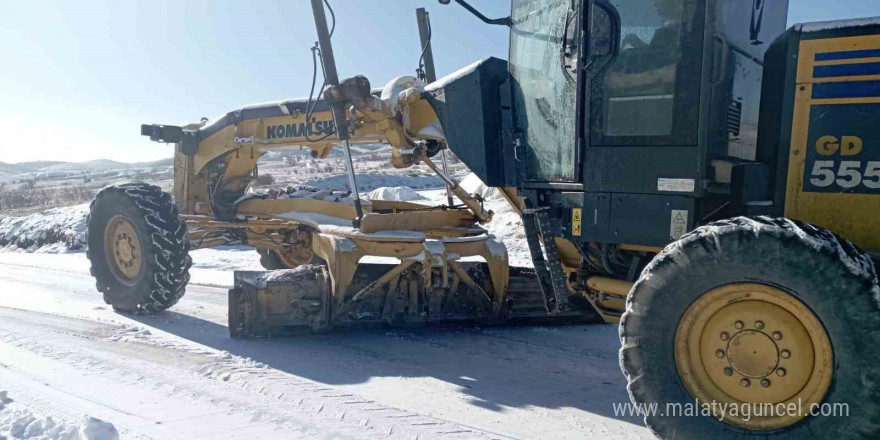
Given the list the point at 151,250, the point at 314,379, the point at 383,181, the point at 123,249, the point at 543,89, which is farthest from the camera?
the point at 383,181

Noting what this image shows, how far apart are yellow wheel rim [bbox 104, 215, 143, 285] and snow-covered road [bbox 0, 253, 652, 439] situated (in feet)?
1.64

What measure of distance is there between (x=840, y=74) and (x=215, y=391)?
426cm

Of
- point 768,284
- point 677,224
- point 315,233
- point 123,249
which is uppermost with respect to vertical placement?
point 677,224

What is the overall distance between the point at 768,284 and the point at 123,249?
6.37 meters

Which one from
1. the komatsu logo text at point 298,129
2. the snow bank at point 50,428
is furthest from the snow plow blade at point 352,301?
the snow bank at point 50,428

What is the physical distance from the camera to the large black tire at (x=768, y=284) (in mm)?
2676

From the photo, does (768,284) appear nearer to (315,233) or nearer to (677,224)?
(677,224)

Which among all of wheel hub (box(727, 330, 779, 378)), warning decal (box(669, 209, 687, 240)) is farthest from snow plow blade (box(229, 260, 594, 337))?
wheel hub (box(727, 330, 779, 378))

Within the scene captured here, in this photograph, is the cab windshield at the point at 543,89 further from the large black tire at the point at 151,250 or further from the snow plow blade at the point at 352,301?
the large black tire at the point at 151,250

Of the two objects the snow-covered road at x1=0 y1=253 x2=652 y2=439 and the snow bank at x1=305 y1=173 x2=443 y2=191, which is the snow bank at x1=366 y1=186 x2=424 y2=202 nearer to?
the snow bank at x1=305 y1=173 x2=443 y2=191

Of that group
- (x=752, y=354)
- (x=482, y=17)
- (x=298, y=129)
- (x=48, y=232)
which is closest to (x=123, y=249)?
(x=298, y=129)

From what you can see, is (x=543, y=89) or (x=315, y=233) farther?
(x=315, y=233)

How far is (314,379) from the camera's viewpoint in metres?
4.57

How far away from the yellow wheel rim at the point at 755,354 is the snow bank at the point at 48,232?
13616 mm
